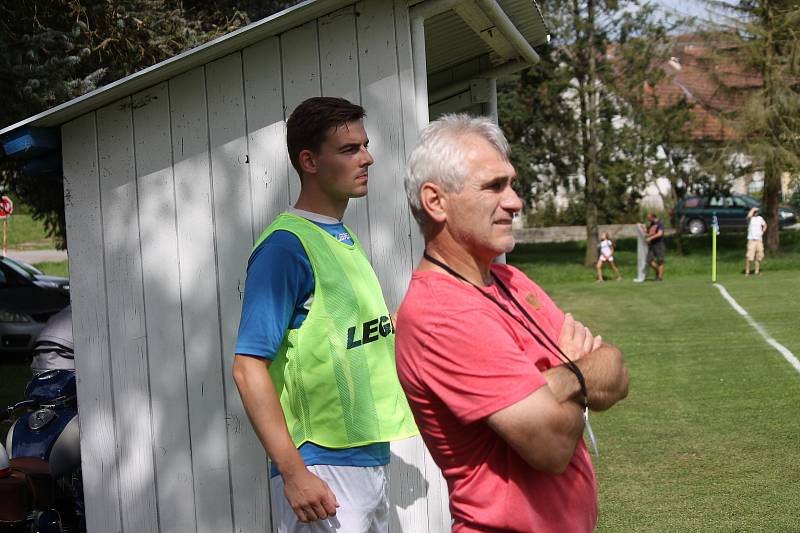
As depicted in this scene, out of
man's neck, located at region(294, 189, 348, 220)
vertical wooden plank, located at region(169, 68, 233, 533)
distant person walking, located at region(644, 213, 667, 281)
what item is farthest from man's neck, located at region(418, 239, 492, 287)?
distant person walking, located at region(644, 213, 667, 281)

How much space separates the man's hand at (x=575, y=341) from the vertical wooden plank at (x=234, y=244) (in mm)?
2131

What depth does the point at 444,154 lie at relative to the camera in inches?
94.5

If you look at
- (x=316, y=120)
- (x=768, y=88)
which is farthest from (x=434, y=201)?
(x=768, y=88)

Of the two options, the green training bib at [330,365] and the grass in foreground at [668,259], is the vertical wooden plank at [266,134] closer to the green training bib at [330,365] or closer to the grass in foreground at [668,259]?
the green training bib at [330,365]

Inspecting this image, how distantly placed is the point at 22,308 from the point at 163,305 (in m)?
12.5

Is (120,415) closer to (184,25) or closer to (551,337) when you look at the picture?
(551,337)

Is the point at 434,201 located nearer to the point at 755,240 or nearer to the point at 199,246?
the point at 199,246

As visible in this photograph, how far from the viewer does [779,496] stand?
6750 millimetres

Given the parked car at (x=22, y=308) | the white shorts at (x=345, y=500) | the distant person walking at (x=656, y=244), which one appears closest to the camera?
the white shorts at (x=345, y=500)

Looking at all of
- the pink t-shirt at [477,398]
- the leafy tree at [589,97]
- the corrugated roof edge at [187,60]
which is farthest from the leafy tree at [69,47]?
the leafy tree at [589,97]

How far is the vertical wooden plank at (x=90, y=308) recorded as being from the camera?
461cm

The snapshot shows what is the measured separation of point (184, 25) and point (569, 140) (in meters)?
27.2

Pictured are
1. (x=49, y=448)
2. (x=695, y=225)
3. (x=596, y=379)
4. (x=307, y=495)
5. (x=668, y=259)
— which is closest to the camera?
(x=596, y=379)

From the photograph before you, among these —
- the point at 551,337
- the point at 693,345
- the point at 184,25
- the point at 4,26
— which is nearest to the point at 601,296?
the point at 693,345
